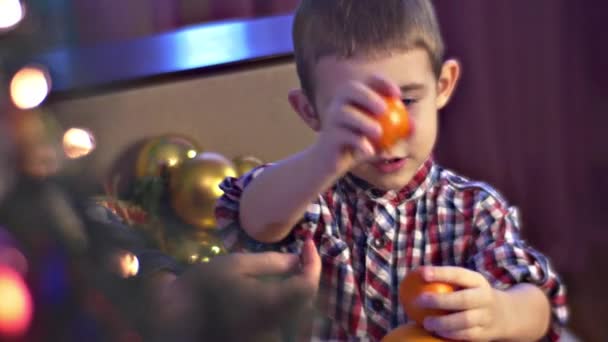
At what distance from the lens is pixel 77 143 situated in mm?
379

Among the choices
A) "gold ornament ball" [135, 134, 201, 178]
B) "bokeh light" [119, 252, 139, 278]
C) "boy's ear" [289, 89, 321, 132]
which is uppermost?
"gold ornament ball" [135, 134, 201, 178]

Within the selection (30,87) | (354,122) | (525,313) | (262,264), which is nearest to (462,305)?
(525,313)

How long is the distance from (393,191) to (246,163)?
1.53 ft

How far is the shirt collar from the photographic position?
918mm

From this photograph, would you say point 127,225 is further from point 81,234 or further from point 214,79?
point 214,79

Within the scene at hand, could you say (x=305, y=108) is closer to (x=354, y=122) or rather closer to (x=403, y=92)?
(x=403, y=92)

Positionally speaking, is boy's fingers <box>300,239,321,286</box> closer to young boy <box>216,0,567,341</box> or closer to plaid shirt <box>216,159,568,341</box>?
young boy <box>216,0,567,341</box>

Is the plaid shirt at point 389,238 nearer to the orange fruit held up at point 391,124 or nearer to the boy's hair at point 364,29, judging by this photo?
the boy's hair at point 364,29

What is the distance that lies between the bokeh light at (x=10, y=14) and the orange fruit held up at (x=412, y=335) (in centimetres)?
49

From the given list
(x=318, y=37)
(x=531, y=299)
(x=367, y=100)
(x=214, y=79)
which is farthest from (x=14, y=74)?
(x=214, y=79)

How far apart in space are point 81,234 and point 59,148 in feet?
0.16

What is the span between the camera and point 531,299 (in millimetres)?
852

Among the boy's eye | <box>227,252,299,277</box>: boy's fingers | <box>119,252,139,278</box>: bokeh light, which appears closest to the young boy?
the boy's eye

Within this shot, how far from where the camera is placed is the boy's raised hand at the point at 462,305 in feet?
2.39
